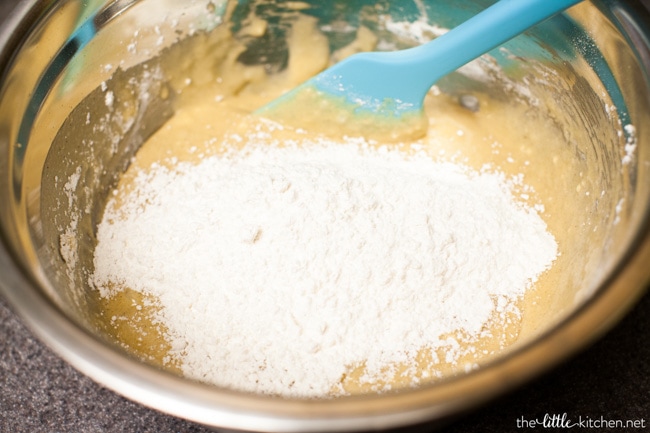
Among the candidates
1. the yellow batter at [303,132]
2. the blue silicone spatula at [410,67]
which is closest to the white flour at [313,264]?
the yellow batter at [303,132]

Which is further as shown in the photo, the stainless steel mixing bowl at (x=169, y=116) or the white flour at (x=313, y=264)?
the white flour at (x=313, y=264)

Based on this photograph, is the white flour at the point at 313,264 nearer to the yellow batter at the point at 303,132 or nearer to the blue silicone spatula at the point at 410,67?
the yellow batter at the point at 303,132

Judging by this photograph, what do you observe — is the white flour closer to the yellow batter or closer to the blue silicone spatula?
the yellow batter

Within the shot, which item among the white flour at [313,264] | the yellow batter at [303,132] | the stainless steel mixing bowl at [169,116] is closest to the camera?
the stainless steel mixing bowl at [169,116]

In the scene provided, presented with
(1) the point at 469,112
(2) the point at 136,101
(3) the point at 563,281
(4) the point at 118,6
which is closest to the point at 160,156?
(2) the point at 136,101

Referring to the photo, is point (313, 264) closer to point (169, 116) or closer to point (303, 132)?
point (303, 132)

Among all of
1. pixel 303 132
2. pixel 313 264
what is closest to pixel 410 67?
pixel 303 132
